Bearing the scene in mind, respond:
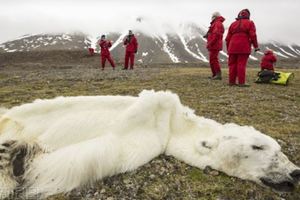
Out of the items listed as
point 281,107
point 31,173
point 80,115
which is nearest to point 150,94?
point 80,115

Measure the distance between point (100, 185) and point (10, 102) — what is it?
559 cm

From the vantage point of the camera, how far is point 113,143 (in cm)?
495

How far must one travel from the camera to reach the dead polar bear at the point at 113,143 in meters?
4.70

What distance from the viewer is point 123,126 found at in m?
5.18

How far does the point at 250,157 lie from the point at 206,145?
0.54 m

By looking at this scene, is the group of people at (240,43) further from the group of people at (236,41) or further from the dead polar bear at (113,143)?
the dead polar bear at (113,143)

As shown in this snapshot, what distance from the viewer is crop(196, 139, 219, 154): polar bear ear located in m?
4.97

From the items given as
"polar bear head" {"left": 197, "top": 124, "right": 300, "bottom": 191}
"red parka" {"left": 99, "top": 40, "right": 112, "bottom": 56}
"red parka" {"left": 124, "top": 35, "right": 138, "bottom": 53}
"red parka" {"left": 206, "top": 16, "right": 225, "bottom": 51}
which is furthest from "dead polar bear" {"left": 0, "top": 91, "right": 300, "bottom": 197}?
"red parka" {"left": 99, "top": 40, "right": 112, "bottom": 56}

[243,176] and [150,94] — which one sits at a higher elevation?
[150,94]

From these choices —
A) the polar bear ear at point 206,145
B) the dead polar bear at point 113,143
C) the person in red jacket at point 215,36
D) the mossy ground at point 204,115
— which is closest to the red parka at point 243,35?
the mossy ground at point 204,115

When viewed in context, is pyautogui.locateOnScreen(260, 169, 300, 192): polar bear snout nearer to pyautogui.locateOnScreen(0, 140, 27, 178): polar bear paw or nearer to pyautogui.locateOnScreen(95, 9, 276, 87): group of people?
pyautogui.locateOnScreen(0, 140, 27, 178): polar bear paw

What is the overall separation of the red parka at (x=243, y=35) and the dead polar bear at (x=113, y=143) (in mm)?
6881

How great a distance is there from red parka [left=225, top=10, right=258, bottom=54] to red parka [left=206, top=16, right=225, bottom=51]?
4.14ft

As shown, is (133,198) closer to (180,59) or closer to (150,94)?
(150,94)
